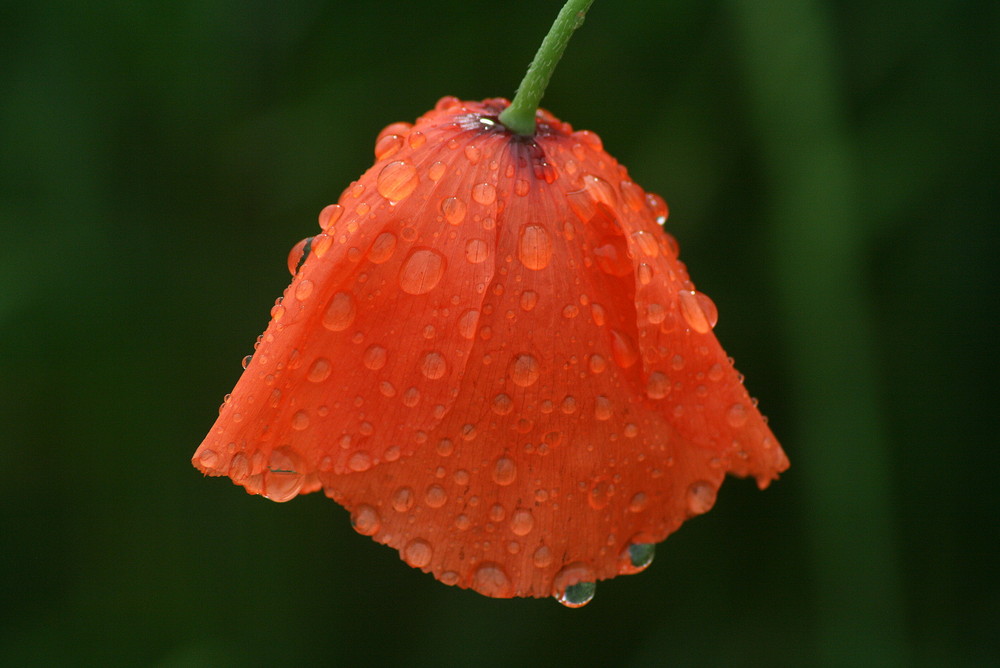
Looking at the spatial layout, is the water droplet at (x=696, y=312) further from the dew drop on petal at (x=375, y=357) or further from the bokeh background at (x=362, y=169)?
the bokeh background at (x=362, y=169)

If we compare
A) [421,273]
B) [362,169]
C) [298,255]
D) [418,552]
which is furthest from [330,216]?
[362,169]

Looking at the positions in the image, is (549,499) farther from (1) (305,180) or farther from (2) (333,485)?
(1) (305,180)

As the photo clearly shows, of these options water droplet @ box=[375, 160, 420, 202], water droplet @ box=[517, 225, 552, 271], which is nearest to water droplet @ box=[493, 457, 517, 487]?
water droplet @ box=[517, 225, 552, 271]

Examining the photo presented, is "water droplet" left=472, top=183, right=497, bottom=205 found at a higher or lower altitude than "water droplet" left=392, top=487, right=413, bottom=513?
higher

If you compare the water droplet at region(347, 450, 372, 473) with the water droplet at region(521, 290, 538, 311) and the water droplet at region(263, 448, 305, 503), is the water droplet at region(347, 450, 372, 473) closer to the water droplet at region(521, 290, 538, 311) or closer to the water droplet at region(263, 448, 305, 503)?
the water droplet at region(263, 448, 305, 503)

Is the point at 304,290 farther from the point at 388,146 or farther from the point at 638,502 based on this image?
the point at 638,502
